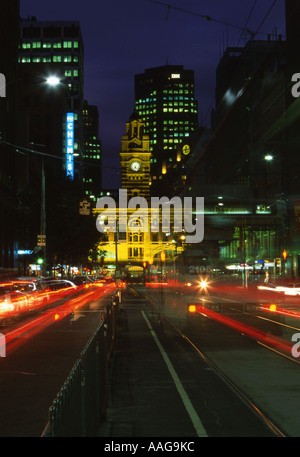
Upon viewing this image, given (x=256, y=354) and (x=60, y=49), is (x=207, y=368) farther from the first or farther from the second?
(x=60, y=49)

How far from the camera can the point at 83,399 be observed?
632 cm

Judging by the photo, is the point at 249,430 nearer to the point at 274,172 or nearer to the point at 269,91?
the point at 274,172

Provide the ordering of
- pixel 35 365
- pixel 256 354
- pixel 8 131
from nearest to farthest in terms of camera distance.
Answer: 1. pixel 35 365
2. pixel 256 354
3. pixel 8 131

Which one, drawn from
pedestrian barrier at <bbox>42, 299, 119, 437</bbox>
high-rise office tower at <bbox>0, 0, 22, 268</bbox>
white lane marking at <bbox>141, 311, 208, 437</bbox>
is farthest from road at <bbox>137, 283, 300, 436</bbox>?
high-rise office tower at <bbox>0, 0, 22, 268</bbox>

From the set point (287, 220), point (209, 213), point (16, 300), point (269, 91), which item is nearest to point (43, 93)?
point (269, 91)

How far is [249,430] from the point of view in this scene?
7953 mm

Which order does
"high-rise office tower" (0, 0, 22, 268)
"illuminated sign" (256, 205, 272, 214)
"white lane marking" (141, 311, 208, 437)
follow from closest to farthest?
1. "white lane marking" (141, 311, 208, 437)
2. "high-rise office tower" (0, 0, 22, 268)
3. "illuminated sign" (256, 205, 272, 214)

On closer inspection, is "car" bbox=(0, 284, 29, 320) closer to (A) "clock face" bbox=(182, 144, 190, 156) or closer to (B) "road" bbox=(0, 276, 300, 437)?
(B) "road" bbox=(0, 276, 300, 437)

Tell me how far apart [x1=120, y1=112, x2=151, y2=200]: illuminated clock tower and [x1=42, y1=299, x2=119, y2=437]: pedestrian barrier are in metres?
149

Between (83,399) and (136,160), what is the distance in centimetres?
15255

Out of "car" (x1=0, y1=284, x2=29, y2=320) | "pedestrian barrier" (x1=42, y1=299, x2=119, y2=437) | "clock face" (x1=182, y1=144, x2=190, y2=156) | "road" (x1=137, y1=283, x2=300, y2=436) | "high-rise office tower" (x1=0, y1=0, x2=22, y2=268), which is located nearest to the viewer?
"pedestrian barrier" (x1=42, y1=299, x2=119, y2=437)

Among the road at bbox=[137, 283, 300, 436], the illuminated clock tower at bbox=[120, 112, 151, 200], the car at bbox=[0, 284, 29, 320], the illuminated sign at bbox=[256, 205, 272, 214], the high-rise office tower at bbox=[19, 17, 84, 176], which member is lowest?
the road at bbox=[137, 283, 300, 436]

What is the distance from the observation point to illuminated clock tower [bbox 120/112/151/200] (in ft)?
515

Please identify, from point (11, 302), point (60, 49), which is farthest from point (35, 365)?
point (60, 49)
